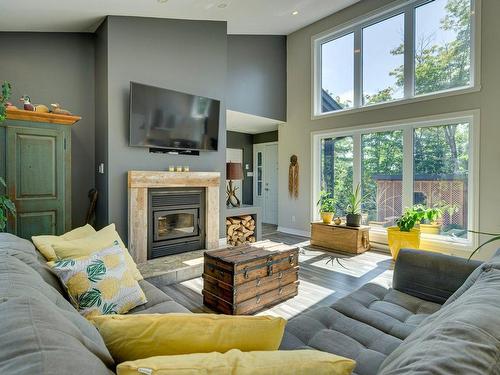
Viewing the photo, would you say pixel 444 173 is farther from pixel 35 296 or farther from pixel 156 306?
pixel 35 296

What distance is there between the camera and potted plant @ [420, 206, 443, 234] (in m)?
4.01

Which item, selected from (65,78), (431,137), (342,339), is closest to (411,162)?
(431,137)

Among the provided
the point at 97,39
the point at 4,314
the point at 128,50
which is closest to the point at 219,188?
the point at 128,50

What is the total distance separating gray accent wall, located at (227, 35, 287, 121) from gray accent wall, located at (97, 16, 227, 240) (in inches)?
27.8

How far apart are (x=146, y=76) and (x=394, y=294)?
380cm

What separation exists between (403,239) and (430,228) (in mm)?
649

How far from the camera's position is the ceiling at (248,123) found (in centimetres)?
568

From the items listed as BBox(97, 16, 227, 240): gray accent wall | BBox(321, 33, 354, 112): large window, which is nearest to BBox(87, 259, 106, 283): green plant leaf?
BBox(97, 16, 227, 240): gray accent wall

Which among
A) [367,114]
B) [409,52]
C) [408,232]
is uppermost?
[409,52]

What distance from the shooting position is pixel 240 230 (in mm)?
5062

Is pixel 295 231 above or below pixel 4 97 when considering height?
below

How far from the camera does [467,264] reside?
1.83 meters

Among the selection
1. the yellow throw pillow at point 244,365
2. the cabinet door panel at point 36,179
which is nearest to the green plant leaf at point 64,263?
the yellow throw pillow at point 244,365

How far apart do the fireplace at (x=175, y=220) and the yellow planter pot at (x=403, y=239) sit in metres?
2.83
